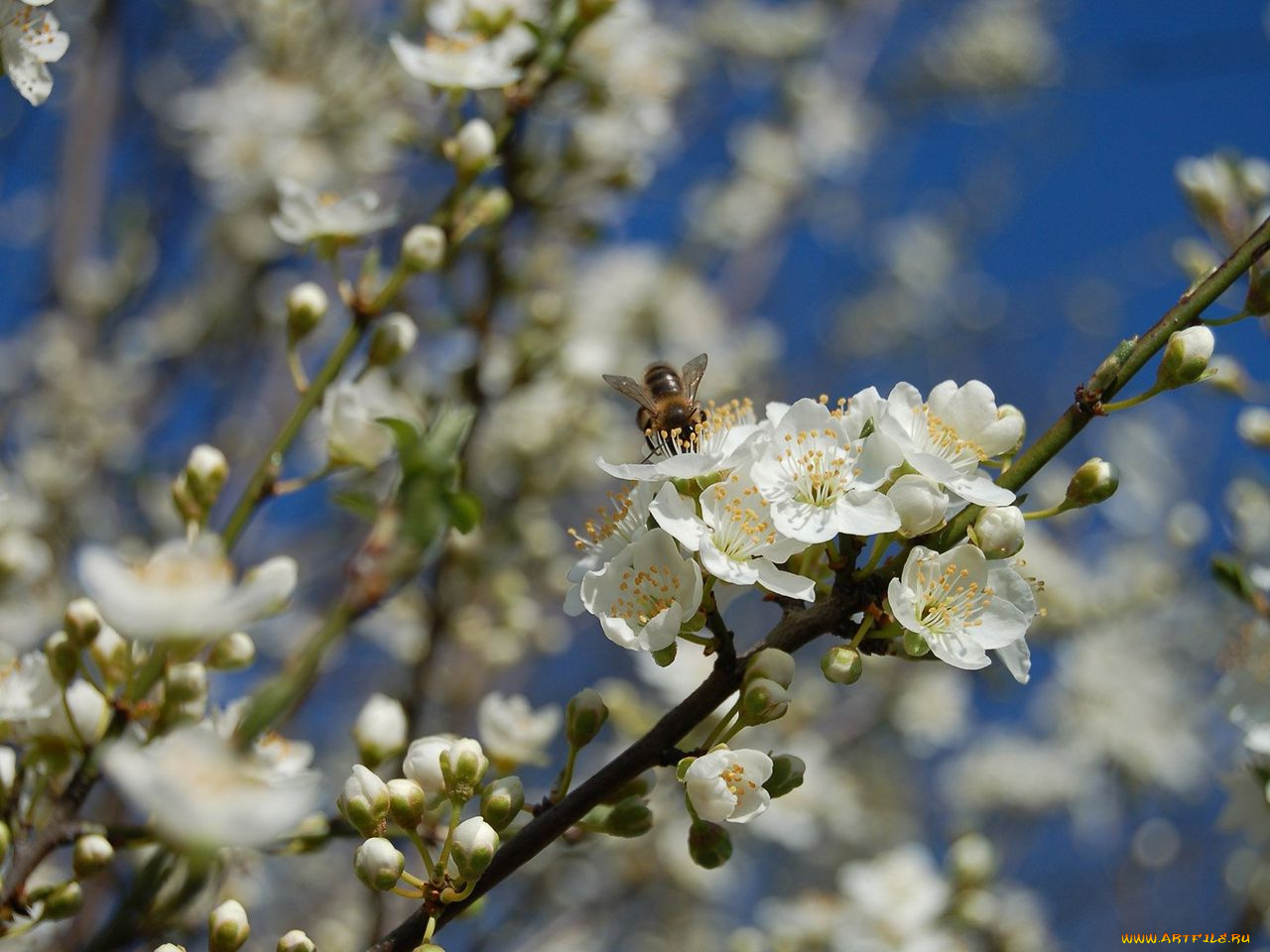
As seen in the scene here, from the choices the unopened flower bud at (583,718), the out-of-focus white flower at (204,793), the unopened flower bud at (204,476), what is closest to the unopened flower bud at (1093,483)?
the unopened flower bud at (583,718)

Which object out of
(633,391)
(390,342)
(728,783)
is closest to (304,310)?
(390,342)

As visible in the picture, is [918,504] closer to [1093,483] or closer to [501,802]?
[1093,483]

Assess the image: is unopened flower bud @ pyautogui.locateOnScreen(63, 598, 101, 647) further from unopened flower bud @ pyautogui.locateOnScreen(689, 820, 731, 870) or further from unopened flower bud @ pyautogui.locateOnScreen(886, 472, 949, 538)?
unopened flower bud @ pyautogui.locateOnScreen(886, 472, 949, 538)

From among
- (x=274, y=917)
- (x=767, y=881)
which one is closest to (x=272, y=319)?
(x=274, y=917)

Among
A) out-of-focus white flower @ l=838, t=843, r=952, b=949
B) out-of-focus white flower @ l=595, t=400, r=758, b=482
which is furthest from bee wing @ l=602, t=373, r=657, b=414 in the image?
out-of-focus white flower @ l=838, t=843, r=952, b=949

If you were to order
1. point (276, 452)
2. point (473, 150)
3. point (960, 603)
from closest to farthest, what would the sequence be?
point (960, 603) < point (276, 452) < point (473, 150)

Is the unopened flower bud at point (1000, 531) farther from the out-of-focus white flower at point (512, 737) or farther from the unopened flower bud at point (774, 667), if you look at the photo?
the out-of-focus white flower at point (512, 737)

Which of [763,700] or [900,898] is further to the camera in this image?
[900,898]
